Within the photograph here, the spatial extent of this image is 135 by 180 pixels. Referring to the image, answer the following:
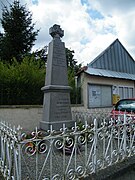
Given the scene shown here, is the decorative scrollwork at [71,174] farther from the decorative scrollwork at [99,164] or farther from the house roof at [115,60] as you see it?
the house roof at [115,60]

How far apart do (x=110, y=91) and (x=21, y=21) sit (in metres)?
8.36

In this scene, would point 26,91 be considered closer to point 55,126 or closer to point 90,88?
point 55,126

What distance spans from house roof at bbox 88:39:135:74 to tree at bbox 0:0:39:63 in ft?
18.4

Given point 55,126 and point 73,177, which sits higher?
point 55,126

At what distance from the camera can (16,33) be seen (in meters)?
13.5

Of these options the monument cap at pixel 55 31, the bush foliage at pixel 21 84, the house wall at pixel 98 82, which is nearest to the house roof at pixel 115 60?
the house wall at pixel 98 82

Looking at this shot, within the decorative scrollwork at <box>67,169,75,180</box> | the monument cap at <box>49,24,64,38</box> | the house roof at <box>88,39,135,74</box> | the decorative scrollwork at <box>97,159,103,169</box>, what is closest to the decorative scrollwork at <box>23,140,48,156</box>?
the decorative scrollwork at <box>67,169,75,180</box>

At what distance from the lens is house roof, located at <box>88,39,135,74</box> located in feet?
36.1

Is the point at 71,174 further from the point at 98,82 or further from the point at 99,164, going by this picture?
the point at 98,82

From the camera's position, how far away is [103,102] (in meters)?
10.6

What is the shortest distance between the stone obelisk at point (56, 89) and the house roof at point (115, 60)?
482cm

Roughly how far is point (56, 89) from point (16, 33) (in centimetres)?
959

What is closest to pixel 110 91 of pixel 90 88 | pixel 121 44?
pixel 90 88

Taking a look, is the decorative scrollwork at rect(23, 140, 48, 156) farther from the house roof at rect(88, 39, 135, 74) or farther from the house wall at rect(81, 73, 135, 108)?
the house roof at rect(88, 39, 135, 74)
